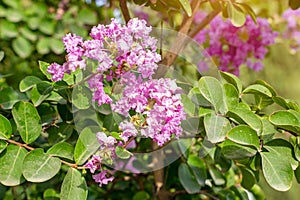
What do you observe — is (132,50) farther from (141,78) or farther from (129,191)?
Answer: (129,191)

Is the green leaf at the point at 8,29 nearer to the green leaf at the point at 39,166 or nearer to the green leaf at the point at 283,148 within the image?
the green leaf at the point at 39,166

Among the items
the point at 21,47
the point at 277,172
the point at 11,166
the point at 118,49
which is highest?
the point at 118,49

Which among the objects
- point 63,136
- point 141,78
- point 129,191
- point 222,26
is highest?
point 141,78

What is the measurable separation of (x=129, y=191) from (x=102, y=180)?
522mm

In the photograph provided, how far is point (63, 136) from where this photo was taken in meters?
0.94

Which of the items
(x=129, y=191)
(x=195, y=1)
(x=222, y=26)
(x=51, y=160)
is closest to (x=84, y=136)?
(x=51, y=160)

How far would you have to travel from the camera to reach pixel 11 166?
79 centimetres

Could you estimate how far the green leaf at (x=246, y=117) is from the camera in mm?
796

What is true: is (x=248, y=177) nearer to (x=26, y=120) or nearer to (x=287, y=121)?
(x=287, y=121)

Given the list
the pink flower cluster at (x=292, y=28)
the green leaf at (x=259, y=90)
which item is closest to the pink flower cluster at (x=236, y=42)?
A: the pink flower cluster at (x=292, y=28)

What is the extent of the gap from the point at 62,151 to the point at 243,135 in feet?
0.95

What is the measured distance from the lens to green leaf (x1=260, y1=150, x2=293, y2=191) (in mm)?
775

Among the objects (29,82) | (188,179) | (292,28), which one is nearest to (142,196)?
(188,179)

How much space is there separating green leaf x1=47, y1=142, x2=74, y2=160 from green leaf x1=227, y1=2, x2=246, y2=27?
0.43m
